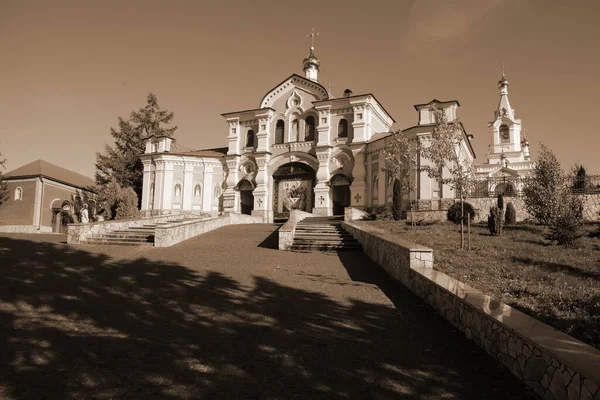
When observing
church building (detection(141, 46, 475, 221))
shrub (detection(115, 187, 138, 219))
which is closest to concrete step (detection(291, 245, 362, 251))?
church building (detection(141, 46, 475, 221))

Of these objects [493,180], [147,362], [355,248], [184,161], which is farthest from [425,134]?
[147,362]

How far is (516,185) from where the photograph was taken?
2397cm

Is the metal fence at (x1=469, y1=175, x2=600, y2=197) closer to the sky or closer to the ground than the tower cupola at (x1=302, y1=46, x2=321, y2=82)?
closer to the ground

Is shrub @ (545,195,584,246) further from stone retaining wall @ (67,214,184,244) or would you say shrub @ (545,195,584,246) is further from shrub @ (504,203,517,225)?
stone retaining wall @ (67,214,184,244)

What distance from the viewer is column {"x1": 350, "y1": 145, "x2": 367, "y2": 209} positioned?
29.2 meters

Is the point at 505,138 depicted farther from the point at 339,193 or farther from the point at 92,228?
the point at 92,228

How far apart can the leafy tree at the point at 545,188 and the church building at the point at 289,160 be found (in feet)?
28.1

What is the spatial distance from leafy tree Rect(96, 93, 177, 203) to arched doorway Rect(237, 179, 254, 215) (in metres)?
13.4

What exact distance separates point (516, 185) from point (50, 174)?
41.1 m

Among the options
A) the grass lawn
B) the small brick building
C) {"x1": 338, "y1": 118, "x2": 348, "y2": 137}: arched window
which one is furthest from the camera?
the small brick building

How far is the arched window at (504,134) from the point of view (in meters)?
49.9

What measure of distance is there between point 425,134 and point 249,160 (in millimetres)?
15885

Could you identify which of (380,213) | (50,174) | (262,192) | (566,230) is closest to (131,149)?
(50,174)

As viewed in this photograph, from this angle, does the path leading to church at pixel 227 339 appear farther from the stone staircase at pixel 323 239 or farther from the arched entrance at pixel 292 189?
the arched entrance at pixel 292 189
